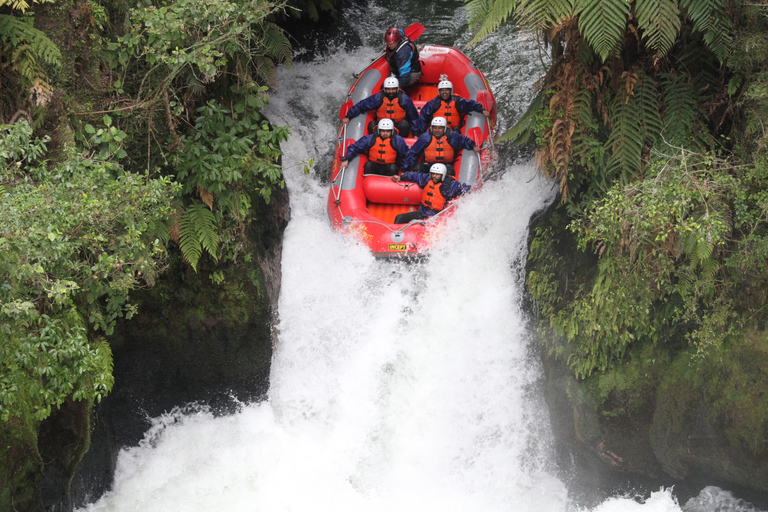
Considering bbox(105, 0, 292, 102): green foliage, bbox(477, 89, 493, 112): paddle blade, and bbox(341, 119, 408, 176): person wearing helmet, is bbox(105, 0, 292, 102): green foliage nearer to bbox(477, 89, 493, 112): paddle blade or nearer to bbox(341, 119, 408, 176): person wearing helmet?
bbox(341, 119, 408, 176): person wearing helmet

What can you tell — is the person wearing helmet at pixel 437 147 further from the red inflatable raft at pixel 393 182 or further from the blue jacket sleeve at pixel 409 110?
the blue jacket sleeve at pixel 409 110

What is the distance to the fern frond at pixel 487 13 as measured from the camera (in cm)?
566

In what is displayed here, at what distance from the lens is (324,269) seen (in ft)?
26.2

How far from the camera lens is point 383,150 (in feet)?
28.5

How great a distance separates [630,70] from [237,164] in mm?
3796

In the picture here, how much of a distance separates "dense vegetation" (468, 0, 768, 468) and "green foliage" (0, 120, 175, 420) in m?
3.35


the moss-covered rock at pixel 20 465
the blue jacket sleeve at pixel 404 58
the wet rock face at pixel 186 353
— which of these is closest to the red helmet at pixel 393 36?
the blue jacket sleeve at pixel 404 58

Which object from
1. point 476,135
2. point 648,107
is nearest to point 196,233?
point 476,135

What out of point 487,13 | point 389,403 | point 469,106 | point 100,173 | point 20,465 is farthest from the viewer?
point 469,106

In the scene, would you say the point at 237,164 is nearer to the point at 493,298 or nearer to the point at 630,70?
the point at 493,298

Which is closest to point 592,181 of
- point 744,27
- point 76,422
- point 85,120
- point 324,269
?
point 744,27

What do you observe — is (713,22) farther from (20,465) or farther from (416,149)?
(20,465)

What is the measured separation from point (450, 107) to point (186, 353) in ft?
15.4

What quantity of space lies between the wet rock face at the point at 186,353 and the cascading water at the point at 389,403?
6.9 inches
